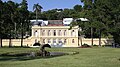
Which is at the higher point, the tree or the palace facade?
the tree

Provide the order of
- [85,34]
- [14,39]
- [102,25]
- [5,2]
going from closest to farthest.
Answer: [102,25] < [5,2] < [14,39] < [85,34]

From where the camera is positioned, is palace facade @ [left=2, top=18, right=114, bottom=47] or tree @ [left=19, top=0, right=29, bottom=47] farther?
palace facade @ [left=2, top=18, right=114, bottom=47]

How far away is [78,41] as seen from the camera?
396ft

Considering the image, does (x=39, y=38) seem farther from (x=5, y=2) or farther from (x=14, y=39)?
(x=5, y=2)

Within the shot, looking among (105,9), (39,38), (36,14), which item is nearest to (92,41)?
(39,38)

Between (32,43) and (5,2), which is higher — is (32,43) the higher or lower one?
the lower one

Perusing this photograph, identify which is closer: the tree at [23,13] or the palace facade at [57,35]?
the tree at [23,13]

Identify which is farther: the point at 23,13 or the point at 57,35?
the point at 57,35

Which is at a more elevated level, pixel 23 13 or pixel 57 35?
pixel 23 13

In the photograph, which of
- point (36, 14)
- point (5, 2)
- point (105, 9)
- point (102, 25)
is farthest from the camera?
point (36, 14)

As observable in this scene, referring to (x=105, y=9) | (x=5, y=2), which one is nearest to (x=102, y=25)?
(x=105, y=9)

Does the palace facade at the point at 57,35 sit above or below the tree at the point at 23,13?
below

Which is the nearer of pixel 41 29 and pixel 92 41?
pixel 92 41

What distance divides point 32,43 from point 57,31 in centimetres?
1047
